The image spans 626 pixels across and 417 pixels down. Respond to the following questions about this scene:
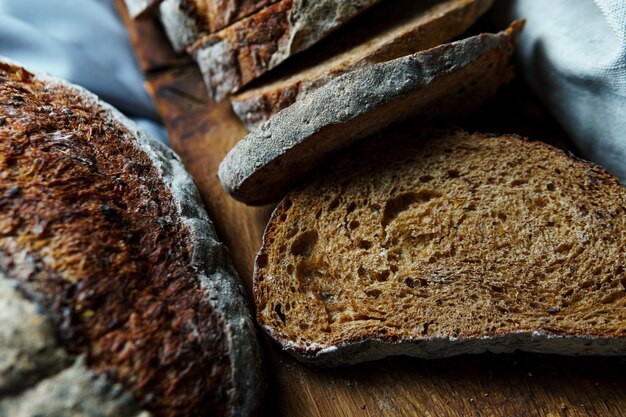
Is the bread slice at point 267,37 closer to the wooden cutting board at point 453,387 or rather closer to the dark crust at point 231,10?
the dark crust at point 231,10

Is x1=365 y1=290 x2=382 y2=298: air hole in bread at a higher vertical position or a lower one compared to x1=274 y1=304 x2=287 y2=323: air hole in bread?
lower

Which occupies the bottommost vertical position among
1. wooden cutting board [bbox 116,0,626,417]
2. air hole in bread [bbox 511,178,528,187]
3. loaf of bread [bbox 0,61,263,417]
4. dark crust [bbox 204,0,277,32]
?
wooden cutting board [bbox 116,0,626,417]

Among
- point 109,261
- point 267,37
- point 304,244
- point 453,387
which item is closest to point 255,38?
point 267,37

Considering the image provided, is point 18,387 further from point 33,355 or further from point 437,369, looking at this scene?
point 437,369

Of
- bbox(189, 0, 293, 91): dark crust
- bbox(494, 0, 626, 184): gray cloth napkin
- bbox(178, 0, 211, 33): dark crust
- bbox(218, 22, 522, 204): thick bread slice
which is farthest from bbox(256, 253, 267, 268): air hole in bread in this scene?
bbox(494, 0, 626, 184): gray cloth napkin

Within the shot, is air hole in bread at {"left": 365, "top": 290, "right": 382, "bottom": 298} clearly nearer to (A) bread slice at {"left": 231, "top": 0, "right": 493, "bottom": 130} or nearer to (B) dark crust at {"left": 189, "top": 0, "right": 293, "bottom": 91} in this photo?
(A) bread slice at {"left": 231, "top": 0, "right": 493, "bottom": 130}

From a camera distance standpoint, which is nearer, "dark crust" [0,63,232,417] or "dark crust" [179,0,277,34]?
"dark crust" [0,63,232,417]
